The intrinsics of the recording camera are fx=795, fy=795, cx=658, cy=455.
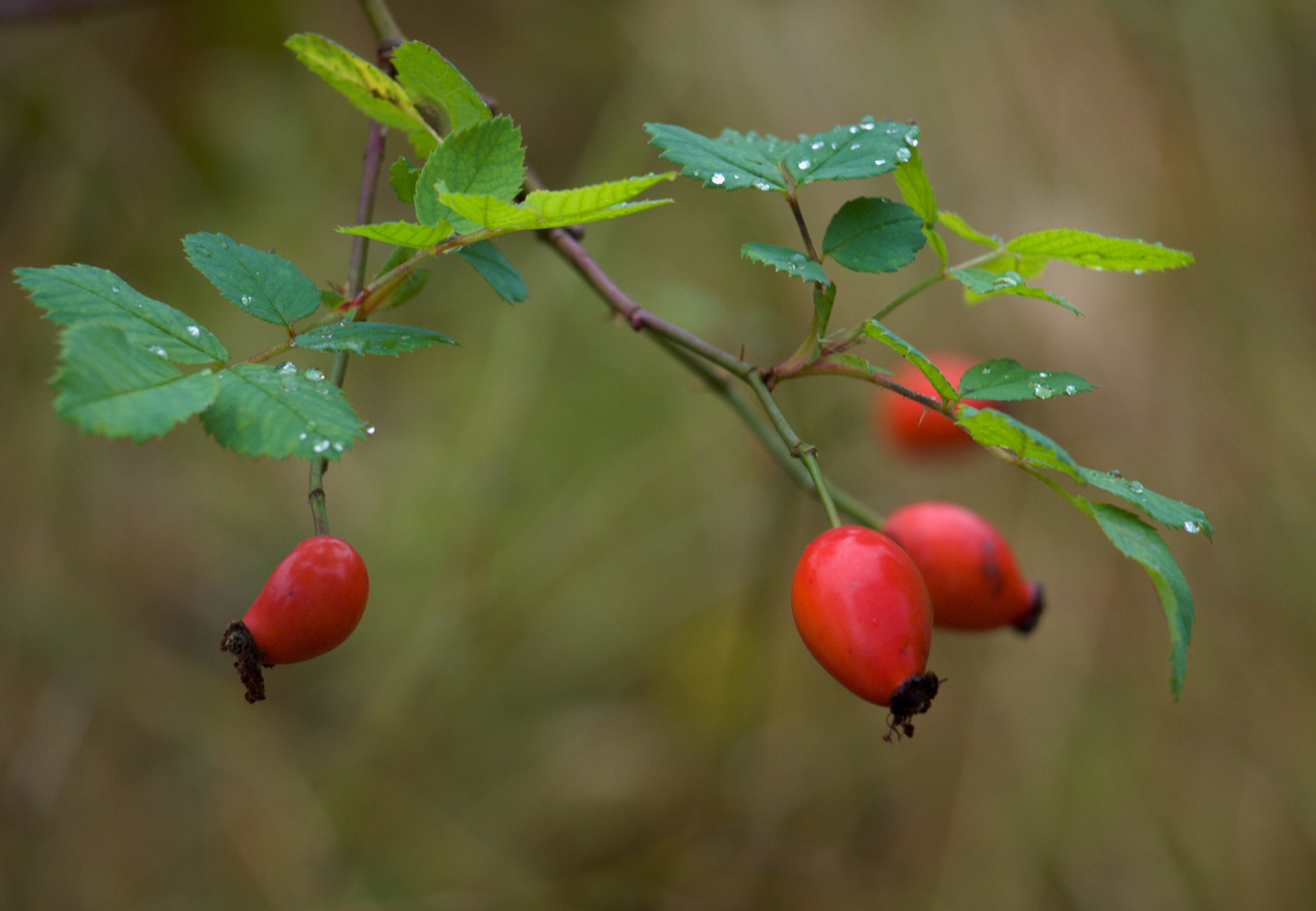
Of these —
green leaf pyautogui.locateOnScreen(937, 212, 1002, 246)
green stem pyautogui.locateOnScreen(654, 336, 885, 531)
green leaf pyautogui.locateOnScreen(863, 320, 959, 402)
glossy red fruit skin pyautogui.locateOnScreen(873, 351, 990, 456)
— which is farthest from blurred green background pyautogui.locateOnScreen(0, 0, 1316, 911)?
green leaf pyautogui.locateOnScreen(863, 320, 959, 402)

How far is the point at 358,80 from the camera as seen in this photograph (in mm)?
868

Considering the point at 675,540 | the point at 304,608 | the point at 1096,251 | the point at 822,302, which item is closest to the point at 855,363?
the point at 822,302

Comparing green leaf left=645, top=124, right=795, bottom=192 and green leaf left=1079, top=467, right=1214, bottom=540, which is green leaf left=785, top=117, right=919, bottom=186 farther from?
green leaf left=1079, top=467, right=1214, bottom=540

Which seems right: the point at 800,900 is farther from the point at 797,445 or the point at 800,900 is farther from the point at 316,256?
the point at 316,256

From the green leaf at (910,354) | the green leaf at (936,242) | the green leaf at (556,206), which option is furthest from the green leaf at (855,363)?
the green leaf at (556,206)

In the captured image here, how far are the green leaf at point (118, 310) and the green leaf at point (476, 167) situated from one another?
0.23 m

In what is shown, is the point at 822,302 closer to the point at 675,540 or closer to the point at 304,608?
the point at 304,608

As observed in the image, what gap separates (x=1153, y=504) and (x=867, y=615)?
288mm

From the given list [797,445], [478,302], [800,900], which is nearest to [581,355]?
[478,302]

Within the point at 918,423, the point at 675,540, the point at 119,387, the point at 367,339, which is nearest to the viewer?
the point at 119,387

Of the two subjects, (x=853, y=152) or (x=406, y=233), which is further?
(x=853, y=152)

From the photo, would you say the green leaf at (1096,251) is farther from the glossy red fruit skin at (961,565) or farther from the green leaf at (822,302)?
the glossy red fruit skin at (961,565)

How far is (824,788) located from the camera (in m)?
2.66

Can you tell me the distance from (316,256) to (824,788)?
108 inches
